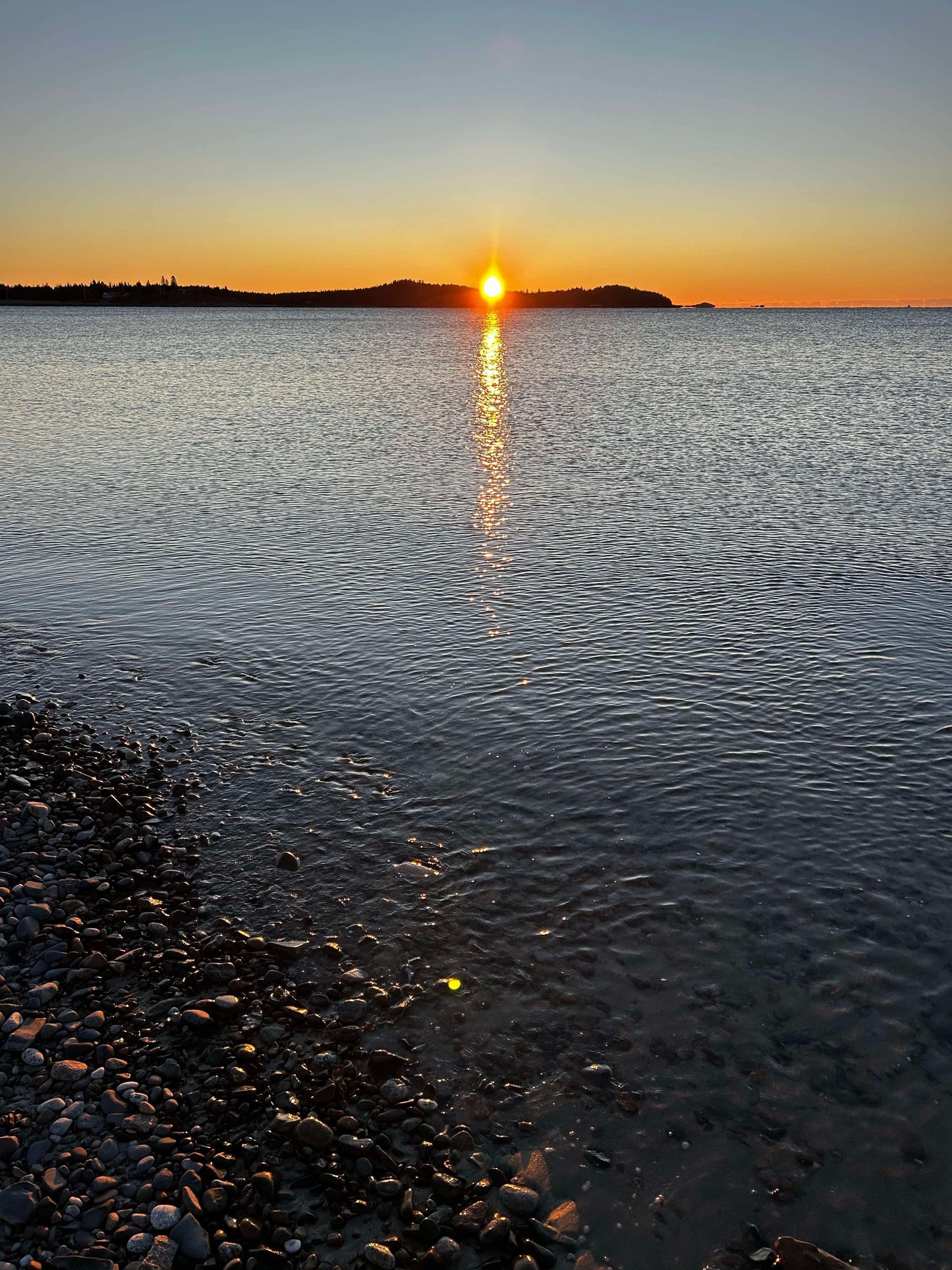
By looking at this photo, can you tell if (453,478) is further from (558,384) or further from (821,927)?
(558,384)

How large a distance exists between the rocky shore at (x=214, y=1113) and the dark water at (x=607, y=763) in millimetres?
731

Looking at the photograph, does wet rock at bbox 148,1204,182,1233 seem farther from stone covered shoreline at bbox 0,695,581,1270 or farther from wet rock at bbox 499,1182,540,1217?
wet rock at bbox 499,1182,540,1217

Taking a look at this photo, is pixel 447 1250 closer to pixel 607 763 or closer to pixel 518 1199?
pixel 518 1199

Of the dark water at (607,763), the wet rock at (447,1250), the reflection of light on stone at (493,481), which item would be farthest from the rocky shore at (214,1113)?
the reflection of light on stone at (493,481)

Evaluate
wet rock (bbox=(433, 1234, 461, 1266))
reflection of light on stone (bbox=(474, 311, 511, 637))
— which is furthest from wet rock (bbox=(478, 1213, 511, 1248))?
reflection of light on stone (bbox=(474, 311, 511, 637))

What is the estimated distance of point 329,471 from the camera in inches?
2131

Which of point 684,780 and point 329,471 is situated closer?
point 684,780

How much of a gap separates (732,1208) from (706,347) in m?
206

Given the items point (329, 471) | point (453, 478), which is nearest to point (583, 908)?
point (453, 478)

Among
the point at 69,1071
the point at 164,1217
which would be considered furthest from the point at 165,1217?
A: the point at 69,1071

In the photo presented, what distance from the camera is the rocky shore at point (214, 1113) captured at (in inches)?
372

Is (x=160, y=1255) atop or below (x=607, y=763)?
below

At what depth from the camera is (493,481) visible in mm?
51188

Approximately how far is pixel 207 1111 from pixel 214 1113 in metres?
0.10
